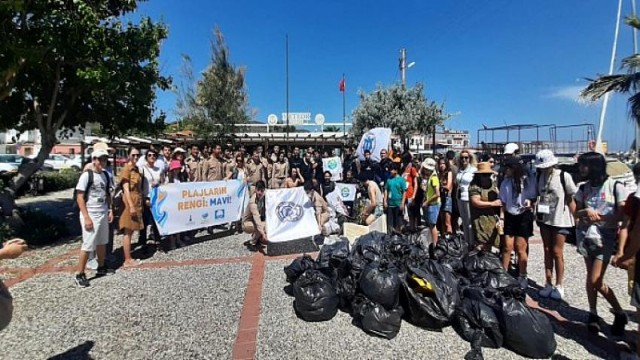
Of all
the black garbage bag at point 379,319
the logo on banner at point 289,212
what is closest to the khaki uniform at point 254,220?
the logo on banner at point 289,212

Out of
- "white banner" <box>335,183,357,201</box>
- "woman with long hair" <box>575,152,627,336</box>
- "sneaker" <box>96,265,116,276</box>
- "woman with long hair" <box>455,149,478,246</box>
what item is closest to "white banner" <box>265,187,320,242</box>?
"white banner" <box>335,183,357,201</box>

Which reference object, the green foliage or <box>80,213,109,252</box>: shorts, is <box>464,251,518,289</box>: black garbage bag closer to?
<box>80,213,109,252</box>: shorts

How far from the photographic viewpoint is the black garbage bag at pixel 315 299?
12.1 ft

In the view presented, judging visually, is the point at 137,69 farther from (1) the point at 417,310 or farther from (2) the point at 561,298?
(2) the point at 561,298

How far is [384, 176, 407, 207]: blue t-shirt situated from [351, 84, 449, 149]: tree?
14395 mm

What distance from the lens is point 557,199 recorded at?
4.01m

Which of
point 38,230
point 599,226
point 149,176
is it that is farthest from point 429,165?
point 38,230

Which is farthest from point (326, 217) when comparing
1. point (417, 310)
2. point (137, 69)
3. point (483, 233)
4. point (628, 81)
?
point (628, 81)

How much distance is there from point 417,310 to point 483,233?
1.87 meters

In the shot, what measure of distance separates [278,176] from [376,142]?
3.97m

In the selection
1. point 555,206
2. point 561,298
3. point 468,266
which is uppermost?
point 555,206

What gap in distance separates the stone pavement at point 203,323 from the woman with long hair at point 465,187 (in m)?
1.11

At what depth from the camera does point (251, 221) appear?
670cm

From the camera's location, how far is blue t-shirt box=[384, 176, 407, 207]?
6.60 metres
